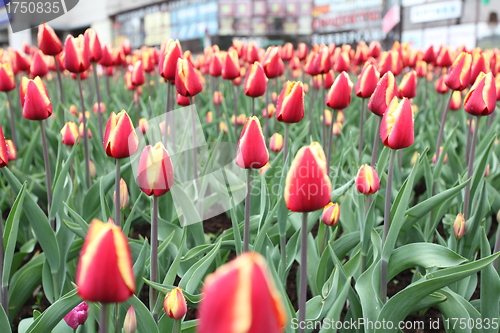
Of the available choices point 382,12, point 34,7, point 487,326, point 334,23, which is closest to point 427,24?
point 382,12

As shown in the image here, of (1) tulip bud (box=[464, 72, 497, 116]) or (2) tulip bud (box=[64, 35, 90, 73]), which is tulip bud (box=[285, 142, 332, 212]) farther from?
(2) tulip bud (box=[64, 35, 90, 73])

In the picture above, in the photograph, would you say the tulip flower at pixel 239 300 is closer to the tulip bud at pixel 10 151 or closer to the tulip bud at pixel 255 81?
the tulip bud at pixel 10 151

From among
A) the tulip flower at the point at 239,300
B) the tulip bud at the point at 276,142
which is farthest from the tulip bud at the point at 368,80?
the tulip flower at the point at 239,300

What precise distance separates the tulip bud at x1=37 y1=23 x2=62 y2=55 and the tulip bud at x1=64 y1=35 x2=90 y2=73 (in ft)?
0.42

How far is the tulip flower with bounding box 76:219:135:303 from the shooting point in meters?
0.46

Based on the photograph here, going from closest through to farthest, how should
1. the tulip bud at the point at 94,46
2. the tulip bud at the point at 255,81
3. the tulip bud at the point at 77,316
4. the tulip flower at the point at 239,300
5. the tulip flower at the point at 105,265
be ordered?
1. the tulip flower at the point at 239,300
2. the tulip flower at the point at 105,265
3. the tulip bud at the point at 77,316
4. the tulip bud at the point at 255,81
5. the tulip bud at the point at 94,46

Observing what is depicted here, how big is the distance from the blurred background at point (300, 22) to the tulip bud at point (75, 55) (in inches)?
107

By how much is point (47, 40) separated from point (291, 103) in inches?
45.8

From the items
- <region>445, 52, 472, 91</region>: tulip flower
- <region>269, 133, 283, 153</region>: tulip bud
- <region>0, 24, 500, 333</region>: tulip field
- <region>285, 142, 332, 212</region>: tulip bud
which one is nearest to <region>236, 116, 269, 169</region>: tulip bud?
<region>0, 24, 500, 333</region>: tulip field

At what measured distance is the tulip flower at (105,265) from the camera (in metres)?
0.46

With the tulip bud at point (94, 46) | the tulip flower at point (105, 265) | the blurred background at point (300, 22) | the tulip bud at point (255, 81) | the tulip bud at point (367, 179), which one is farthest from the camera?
the blurred background at point (300, 22)

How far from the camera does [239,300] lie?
29 cm

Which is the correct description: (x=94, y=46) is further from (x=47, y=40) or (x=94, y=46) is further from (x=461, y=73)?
(x=461, y=73)

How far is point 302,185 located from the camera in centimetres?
72
